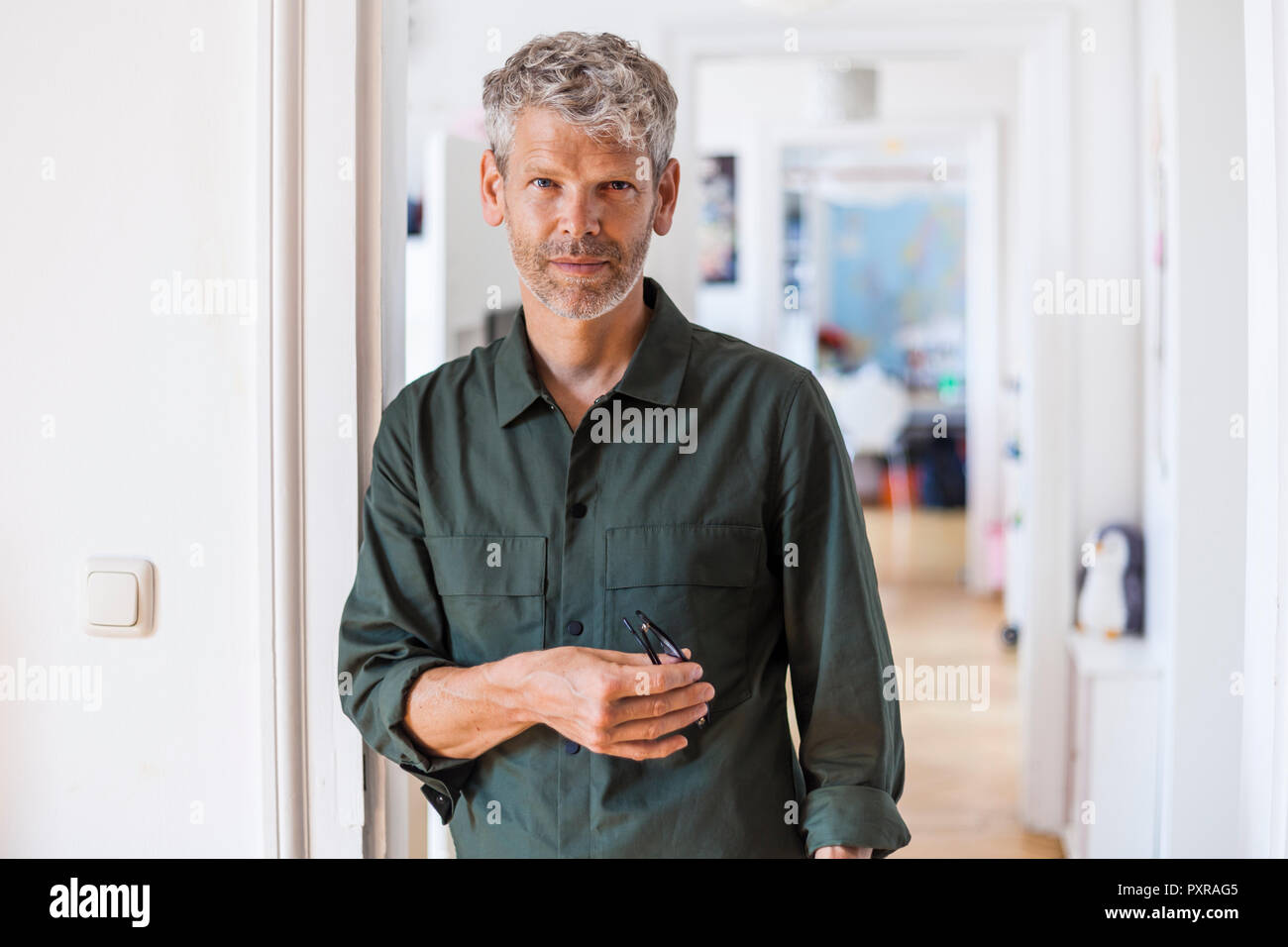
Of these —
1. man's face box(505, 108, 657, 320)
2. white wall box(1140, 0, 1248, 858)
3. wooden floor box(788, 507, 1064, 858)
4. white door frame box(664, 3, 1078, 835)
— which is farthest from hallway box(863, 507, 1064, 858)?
man's face box(505, 108, 657, 320)

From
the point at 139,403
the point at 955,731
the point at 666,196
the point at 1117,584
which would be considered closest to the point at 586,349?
the point at 666,196

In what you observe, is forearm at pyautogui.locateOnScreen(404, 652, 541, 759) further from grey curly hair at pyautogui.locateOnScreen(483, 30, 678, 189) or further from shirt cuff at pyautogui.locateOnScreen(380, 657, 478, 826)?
grey curly hair at pyautogui.locateOnScreen(483, 30, 678, 189)

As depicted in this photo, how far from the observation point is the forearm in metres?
1.07

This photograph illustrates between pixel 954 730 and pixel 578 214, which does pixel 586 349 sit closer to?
pixel 578 214

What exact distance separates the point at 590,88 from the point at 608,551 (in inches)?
18.8

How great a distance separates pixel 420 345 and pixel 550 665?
1254mm

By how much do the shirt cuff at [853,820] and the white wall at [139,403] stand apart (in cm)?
64

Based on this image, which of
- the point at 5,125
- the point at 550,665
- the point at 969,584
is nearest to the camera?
the point at 550,665

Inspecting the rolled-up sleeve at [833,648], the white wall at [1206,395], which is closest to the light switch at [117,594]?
the rolled-up sleeve at [833,648]

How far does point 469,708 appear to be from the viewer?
3.60 feet

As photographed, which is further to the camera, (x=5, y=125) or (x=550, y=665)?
(x=5, y=125)

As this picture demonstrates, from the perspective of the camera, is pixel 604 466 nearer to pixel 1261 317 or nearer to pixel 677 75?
pixel 1261 317
